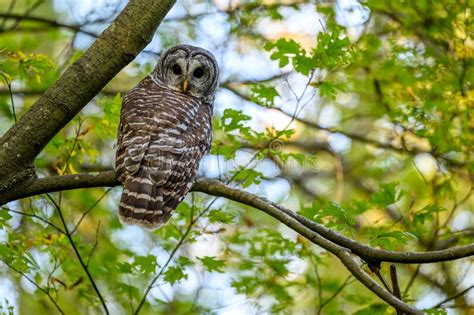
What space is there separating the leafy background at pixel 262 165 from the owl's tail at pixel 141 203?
0.33m

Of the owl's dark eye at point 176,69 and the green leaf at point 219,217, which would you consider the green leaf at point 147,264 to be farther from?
the owl's dark eye at point 176,69

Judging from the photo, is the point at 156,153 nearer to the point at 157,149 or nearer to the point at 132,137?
the point at 157,149

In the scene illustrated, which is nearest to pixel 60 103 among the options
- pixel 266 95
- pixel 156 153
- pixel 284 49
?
pixel 156 153

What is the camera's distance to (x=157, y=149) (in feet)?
16.3

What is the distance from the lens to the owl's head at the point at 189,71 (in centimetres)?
675

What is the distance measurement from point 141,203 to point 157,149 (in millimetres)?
461

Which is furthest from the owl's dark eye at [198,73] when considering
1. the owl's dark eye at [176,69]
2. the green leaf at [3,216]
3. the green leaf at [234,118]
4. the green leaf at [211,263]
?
the green leaf at [3,216]

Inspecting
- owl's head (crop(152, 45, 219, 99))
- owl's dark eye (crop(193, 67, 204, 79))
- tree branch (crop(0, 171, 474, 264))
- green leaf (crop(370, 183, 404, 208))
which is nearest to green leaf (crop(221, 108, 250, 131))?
tree branch (crop(0, 171, 474, 264))

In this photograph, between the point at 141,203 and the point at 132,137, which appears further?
the point at 132,137

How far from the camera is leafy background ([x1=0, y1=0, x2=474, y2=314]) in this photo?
5324mm

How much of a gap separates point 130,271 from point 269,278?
1324mm

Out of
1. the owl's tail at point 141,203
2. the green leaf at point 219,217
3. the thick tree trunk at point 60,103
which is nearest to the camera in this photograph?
the thick tree trunk at point 60,103

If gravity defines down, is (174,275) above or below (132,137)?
below

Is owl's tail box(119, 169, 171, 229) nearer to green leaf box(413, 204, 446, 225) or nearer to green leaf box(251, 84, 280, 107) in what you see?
green leaf box(251, 84, 280, 107)
